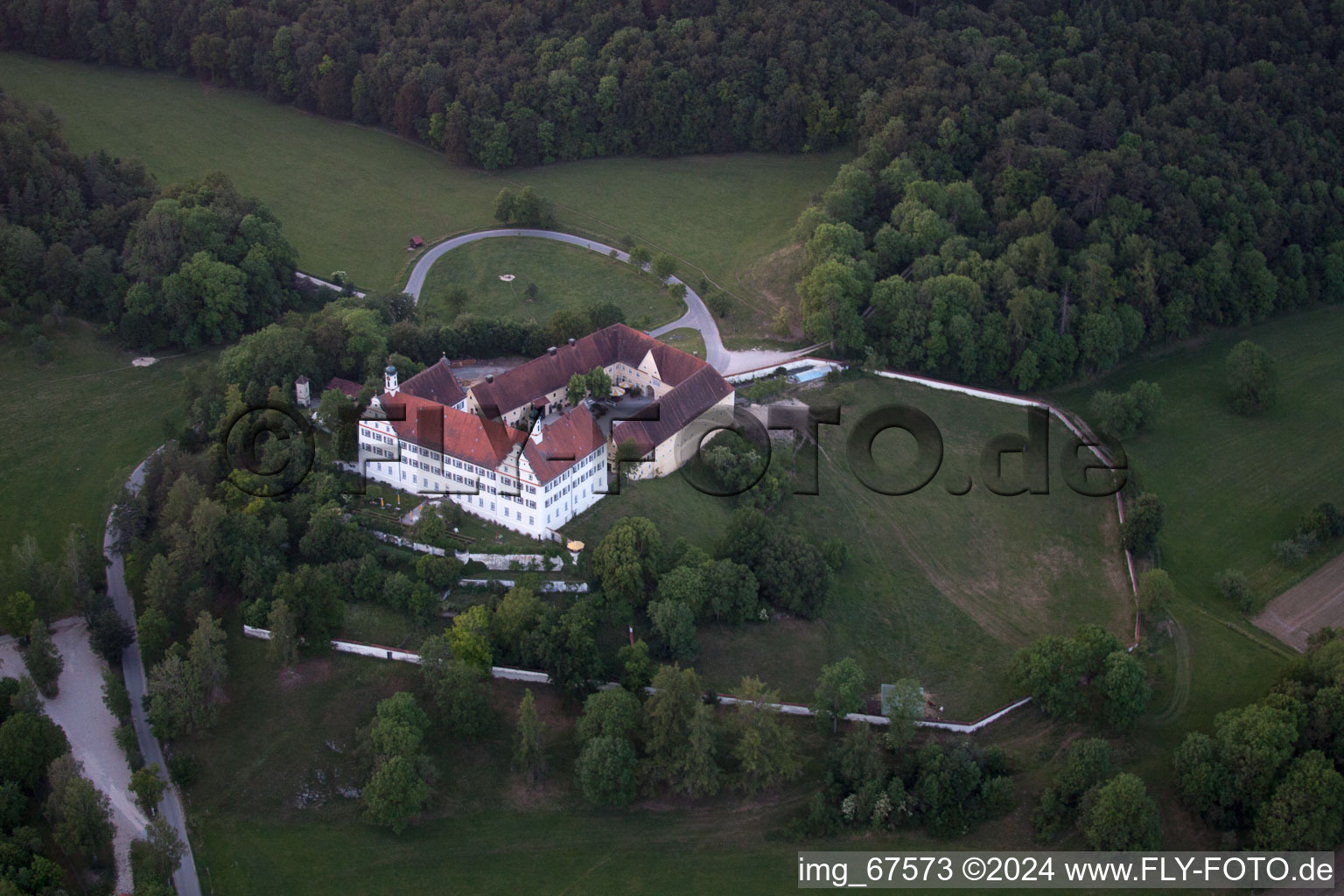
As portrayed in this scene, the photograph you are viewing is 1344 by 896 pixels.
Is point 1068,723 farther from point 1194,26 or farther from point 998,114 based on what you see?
point 1194,26

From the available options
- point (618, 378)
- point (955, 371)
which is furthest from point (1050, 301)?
point (618, 378)

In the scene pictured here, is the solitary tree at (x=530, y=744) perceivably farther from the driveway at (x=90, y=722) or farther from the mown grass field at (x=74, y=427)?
the mown grass field at (x=74, y=427)

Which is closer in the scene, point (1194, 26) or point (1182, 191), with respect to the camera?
point (1182, 191)

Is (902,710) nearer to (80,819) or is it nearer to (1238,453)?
(80,819)

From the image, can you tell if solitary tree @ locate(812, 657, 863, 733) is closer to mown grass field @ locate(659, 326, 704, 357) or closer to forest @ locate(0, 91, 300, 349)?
mown grass field @ locate(659, 326, 704, 357)

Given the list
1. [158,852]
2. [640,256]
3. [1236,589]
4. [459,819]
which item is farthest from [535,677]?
[640,256]

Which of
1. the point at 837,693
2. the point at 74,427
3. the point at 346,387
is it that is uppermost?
the point at 346,387

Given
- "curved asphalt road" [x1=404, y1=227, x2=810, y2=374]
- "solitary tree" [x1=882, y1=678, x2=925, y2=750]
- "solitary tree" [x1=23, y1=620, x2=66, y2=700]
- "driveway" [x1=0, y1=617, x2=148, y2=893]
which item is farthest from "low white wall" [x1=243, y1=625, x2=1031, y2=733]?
"curved asphalt road" [x1=404, y1=227, x2=810, y2=374]
